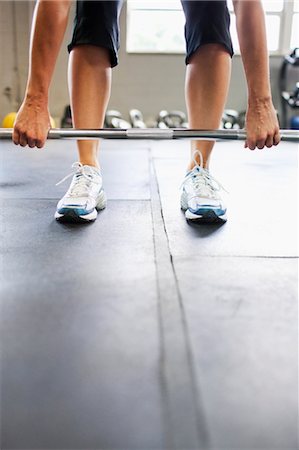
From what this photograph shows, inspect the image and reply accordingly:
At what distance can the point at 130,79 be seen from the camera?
5.27 m

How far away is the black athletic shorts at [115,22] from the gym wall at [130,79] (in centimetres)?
397

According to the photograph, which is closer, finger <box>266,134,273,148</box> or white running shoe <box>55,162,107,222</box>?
finger <box>266,134,273,148</box>

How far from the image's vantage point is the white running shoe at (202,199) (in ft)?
4.40

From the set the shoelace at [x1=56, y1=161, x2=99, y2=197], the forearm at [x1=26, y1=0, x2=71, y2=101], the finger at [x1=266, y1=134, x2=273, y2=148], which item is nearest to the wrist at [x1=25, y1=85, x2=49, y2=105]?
the forearm at [x1=26, y1=0, x2=71, y2=101]

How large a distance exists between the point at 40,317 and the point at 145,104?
4762mm

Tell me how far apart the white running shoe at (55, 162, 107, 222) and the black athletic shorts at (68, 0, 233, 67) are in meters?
0.36

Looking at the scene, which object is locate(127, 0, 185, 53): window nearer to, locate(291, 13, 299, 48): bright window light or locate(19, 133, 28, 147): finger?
locate(291, 13, 299, 48): bright window light

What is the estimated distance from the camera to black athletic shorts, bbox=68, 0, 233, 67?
4.46ft

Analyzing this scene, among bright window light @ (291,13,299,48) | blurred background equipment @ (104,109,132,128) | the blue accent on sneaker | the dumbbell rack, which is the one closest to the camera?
the blue accent on sneaker

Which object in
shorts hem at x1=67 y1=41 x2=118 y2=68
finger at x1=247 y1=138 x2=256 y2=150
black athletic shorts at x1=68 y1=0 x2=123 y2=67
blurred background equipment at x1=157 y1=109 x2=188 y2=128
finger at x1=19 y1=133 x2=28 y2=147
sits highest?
black athletic shorts at x1=68 y1=0 x2=123 y2=67

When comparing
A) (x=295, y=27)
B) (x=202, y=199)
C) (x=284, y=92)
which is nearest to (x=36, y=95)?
(x=202, y=199)

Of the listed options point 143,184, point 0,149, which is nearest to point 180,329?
point 143,184

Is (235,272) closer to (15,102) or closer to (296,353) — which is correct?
(296,353)

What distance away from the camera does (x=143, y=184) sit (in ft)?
6.30
